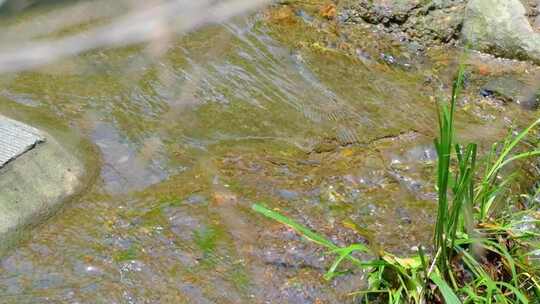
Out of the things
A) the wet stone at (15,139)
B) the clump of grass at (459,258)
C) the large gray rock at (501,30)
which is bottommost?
the large gray rock at (501,30)

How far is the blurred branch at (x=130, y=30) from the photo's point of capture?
4.80m

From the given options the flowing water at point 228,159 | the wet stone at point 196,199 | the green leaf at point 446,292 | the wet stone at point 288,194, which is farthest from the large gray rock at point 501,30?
the green leaf at point 446,292

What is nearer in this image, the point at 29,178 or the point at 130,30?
the point at 29,178

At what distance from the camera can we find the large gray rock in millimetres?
5581

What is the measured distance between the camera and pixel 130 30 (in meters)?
5.30

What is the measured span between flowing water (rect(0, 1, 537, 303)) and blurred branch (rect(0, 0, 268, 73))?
132 mm

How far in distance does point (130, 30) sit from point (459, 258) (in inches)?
127

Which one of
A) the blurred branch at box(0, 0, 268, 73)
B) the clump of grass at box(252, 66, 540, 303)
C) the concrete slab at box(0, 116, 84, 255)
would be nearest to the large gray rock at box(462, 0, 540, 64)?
the blurred branch at box(0, 0, 268, 73)

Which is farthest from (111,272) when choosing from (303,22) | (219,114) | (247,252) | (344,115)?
(303,22)

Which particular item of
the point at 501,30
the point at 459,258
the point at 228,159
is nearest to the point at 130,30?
the point at 228,159

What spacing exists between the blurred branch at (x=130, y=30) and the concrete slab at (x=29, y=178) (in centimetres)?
121

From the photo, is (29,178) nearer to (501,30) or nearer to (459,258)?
(459,258)

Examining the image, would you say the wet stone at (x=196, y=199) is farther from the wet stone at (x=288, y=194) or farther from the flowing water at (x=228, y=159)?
the wet stone at (x=288, y=194)

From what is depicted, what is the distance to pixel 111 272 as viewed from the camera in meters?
3.07
